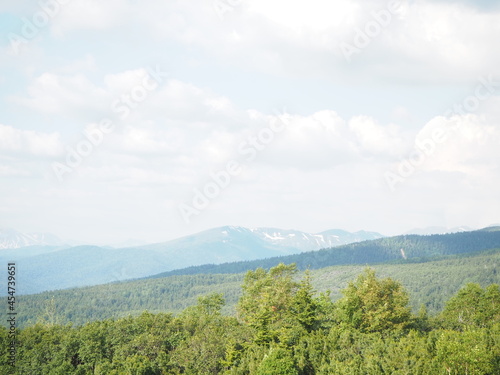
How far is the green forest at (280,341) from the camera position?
50750 mm

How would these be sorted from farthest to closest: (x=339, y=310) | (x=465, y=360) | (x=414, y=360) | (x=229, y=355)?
(x=339, y=310) → (x=229, y=355) → (x=414, y=360) → (x=465, y=360)

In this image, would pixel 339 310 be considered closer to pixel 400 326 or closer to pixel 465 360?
pixel 400 326

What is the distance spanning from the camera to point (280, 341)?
60.1 meters

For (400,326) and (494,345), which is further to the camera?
(400,326)

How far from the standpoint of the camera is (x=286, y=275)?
8081cm

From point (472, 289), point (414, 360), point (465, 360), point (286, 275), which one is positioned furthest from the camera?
point (472, 289)

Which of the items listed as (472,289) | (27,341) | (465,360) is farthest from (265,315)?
(472,289)

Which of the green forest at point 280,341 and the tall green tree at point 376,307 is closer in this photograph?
the green forest at point 280,341

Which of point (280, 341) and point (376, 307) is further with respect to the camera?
point (376, 307)

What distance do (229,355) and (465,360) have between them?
27.4 meters

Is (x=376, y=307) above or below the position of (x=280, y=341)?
above

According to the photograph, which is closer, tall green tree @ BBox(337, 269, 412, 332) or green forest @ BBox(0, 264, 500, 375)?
green forest @ BBox(0, 264, 500, 375)

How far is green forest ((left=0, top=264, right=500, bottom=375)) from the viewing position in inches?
1998

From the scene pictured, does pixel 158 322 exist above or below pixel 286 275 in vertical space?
below
